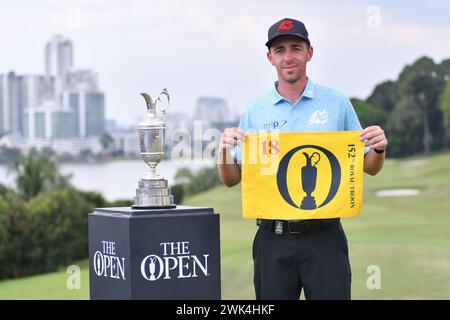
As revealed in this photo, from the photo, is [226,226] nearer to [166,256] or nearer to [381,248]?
[381,248]

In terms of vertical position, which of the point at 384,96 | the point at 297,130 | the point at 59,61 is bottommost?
the point at 297,130

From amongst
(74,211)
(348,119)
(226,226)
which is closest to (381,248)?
(226,226)

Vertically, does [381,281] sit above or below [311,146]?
below

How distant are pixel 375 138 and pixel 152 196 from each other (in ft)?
3.51

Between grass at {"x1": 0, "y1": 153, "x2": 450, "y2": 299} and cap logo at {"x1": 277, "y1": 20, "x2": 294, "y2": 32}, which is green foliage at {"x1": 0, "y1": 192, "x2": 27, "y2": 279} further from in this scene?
cap logo at {"x1": 277, "y1": 20, "x2": 294, "y2": 32}

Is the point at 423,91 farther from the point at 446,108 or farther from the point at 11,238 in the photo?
the point at 11,238

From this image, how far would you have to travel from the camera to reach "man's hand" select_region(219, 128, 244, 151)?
4.32m

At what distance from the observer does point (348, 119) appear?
4621mm

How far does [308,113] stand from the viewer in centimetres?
457

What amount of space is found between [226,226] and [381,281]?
879cm

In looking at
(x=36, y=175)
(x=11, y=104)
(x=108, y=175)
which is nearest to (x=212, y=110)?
(x=108, y=175)

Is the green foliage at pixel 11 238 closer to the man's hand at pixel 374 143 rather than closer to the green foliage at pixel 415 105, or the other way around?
the green foliage at pixel 415 105

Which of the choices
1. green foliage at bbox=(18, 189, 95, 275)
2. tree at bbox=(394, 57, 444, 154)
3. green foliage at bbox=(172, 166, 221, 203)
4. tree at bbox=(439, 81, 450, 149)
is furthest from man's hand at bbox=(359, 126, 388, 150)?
green foliage at bbox=(172, 166, 221, 203)

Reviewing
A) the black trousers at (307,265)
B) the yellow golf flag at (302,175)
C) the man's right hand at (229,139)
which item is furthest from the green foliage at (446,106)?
the man's right hand at (229,139)
